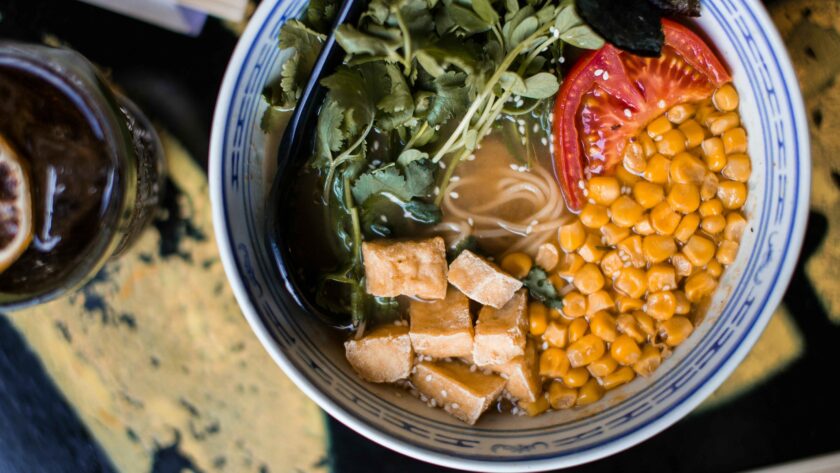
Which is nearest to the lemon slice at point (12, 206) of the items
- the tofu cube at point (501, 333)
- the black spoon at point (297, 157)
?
the black spoon at point (297, 157)

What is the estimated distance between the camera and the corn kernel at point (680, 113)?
1877 millimetres

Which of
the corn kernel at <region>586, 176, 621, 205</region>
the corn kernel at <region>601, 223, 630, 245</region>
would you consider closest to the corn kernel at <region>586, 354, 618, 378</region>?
the corn kernel at <region>601, 223, 630, 245</region>

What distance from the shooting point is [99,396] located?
1993 millimetres

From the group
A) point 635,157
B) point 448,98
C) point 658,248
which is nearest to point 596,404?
point 658,248

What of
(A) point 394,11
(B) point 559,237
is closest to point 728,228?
(B) point 559,237

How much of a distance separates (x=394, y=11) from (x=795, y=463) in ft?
5.58

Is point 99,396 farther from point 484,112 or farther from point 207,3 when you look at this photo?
point 484,112

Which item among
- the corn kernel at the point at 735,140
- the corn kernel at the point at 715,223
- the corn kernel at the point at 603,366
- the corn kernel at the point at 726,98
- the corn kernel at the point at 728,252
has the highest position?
the corn kernel at the point at 726,98

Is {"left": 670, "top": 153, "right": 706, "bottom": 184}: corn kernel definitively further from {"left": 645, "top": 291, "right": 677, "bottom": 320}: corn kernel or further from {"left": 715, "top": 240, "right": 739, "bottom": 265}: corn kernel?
{"left": 645, "top": 291, "right": 677, "bottom": 320}: corn kernel

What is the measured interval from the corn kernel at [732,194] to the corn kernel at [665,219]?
0.13 meters

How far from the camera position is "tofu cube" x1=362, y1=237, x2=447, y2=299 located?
1.77m

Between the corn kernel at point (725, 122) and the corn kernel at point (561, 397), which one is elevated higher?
the corn kernel at point (725, 122)

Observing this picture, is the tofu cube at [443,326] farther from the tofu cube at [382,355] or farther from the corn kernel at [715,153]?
the corn kernel at [715,153]

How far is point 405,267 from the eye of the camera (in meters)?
1.79
